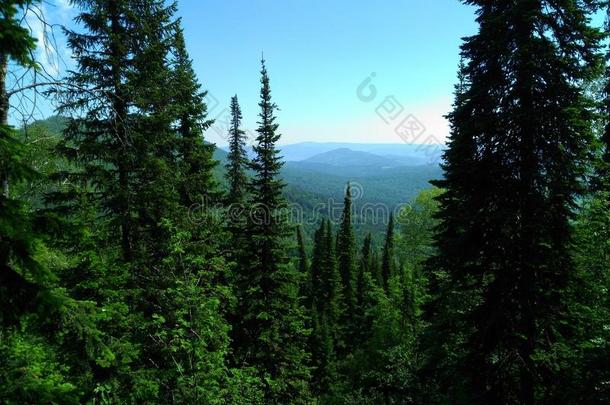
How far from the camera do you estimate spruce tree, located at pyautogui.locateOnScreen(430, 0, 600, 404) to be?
9234mm

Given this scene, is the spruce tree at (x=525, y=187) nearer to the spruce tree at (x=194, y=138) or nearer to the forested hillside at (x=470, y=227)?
the forested hillside at (x=470, y=227)

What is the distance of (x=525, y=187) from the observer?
9.59m

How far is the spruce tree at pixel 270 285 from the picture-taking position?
19.2 metres

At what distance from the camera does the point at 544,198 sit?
9453 millimetres

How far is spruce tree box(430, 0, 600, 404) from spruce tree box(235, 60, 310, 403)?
10.8m

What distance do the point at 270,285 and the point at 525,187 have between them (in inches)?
529

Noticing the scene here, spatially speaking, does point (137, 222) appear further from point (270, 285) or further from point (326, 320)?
point (326, 320)

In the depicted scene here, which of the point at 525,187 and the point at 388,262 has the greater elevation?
the point at 525,187

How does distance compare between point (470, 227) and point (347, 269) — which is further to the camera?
point (347, 269)

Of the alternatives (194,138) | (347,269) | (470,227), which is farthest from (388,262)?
(470,227)

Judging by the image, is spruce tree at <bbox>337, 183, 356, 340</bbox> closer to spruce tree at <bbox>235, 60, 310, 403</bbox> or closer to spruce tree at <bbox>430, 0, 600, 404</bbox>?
spruce tree at <bbox>235, 60, 310, 403</bbox>

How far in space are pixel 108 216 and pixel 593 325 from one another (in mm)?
13126

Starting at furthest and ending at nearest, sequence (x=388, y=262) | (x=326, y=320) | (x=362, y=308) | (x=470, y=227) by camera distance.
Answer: (x=388, y=262), (x=362, y=308), (x=326, y=320), (x=470, y=227)

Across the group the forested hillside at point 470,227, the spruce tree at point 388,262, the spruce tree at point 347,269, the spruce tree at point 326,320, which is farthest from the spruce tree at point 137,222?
the spruce tree at point 388,262
